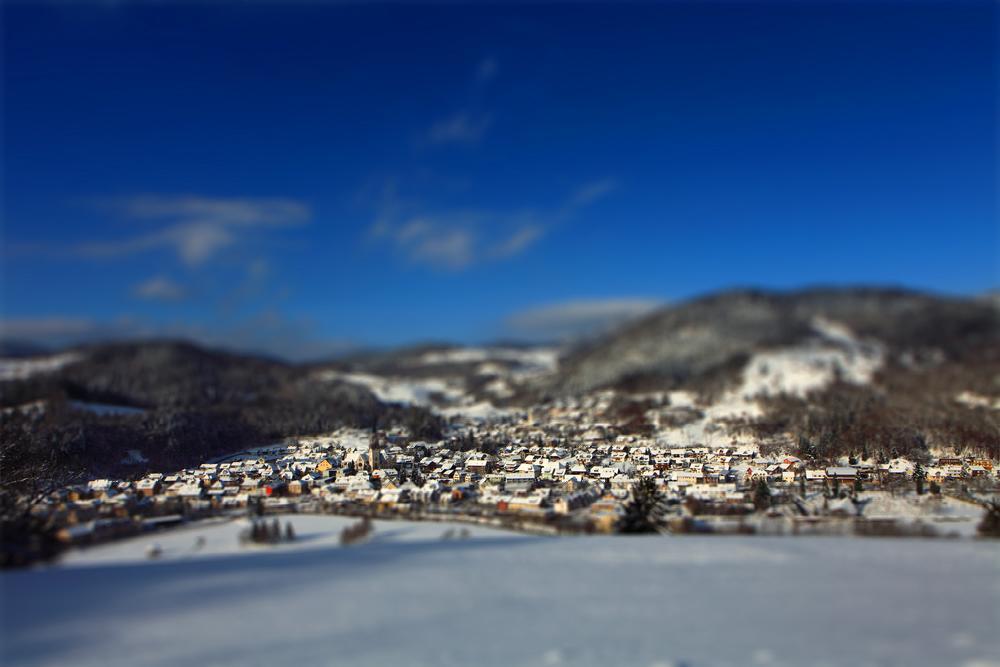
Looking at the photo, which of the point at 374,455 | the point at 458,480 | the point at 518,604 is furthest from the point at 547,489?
the point at 518,604

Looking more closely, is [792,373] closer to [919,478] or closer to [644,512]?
[919,478]

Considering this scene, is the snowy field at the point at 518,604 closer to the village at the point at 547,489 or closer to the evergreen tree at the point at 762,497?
the village at the point at 547,489

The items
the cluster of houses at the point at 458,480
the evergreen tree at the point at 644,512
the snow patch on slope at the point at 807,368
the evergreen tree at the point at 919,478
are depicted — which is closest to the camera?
the evergreen tree at the point at 644,512

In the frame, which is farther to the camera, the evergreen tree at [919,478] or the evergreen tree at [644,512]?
the evergreen tree at [919,478]

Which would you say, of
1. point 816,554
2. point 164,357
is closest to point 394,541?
point 816,554

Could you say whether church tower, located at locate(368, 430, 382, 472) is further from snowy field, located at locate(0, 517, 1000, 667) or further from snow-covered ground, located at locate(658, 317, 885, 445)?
snow-covered ground, located at locate(658, 317, 885, 445)

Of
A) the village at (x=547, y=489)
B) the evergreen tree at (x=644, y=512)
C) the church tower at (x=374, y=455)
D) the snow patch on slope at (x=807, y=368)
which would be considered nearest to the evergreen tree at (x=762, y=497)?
the village at (x=547, y=489)

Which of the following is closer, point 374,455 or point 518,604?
point 518,604
